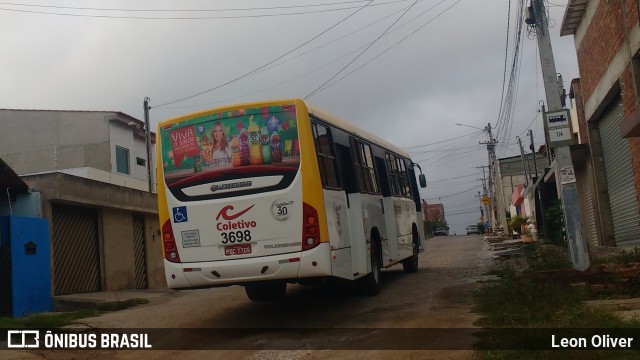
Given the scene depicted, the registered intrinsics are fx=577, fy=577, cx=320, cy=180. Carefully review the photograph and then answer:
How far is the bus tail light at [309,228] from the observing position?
7.93 m

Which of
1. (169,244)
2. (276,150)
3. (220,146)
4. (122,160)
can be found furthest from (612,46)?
(122,160)

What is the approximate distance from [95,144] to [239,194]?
24.1 m

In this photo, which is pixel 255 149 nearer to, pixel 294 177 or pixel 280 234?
pixel 294 177

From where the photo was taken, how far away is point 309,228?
7.96m

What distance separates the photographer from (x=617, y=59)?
42.0 feet

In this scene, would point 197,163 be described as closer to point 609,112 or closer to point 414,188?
point 414,188

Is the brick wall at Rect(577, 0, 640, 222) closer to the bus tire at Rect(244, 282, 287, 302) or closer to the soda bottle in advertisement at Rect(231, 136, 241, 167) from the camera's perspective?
the bus tire at Rect(244, 282, 287, 302)

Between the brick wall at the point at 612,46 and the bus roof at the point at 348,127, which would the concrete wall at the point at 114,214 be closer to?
the bus roof at the point at 348,127

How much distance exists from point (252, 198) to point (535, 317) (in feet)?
13.3

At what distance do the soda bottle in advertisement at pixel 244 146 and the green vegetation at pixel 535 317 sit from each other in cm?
386

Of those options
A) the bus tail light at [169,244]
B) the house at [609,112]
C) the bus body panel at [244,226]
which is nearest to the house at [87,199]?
the bus tail light at [169,244]

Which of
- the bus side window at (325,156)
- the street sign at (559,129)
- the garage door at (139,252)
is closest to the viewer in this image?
the bus side window at (325,156)

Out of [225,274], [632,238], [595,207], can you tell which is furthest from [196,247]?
[595,207]

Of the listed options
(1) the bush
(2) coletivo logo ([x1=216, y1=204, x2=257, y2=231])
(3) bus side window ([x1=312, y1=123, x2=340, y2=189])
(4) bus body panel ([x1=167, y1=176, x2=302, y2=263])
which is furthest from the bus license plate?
(1) the bush
